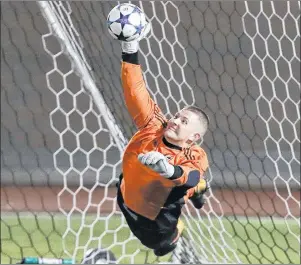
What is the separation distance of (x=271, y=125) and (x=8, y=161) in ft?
4.54

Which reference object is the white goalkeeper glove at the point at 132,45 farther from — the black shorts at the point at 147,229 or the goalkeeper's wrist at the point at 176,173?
the black shorts at the point at 147,229

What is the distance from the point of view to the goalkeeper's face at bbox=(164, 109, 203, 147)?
75.7 inches

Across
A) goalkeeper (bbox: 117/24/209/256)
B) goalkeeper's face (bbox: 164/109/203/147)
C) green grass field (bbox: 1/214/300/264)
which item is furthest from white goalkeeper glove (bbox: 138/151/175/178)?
green grass field (bbox: 1/214/300/264)

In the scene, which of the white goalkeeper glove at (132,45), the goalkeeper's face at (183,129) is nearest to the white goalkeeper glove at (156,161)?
the goalkeeper's face at (183,129)

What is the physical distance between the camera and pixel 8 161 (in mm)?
4457

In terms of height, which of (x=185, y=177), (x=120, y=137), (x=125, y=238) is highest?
(x=185, y=177)

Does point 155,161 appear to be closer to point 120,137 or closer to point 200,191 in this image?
point 200,191

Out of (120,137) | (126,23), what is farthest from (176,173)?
(120,137)

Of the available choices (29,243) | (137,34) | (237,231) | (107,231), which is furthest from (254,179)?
(137,34)

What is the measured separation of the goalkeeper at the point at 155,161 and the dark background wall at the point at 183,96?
159 cm

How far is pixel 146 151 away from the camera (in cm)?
202

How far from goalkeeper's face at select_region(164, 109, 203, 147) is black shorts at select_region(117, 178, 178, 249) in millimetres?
309

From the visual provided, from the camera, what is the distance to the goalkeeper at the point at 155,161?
189 cm

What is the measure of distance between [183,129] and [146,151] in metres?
0.13
